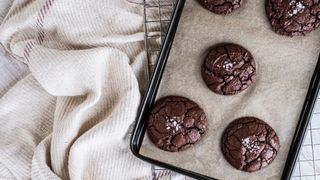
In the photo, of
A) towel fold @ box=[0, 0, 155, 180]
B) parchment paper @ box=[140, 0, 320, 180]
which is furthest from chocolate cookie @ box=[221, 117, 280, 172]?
towel fold @ box=[0, 0, 155, 180]

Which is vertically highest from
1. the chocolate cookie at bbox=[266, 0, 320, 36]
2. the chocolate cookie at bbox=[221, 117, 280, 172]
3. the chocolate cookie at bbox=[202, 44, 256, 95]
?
the chocolate cookie at bbox=[266, 0, 320, 36]

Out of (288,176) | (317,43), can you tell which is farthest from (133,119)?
(317,43)

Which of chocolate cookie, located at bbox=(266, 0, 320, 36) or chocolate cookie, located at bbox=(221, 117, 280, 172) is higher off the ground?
chocolate cookie, located at bbox=(266, 0, 320, 36)

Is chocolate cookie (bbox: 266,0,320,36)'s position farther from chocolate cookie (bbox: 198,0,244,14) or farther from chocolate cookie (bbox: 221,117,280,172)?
chocolate cookie (bbox: 221,117,280,172)

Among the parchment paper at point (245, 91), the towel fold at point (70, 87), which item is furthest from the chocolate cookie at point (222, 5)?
the towel fold at point (70, 87)

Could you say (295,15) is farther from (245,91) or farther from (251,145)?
(251,145)

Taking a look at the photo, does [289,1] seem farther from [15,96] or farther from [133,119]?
[15,96]

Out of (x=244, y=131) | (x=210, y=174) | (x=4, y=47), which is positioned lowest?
(x=210, y=174)
